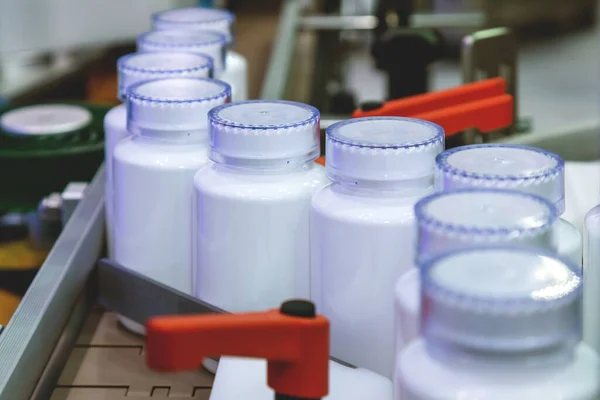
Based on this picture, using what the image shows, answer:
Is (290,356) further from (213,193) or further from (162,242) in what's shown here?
(162,242)

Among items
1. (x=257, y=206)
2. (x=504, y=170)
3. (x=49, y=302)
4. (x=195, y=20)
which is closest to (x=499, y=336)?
(x=504, y=170)

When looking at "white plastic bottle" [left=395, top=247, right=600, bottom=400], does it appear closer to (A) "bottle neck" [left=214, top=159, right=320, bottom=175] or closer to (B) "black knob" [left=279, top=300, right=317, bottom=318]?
(B) "black knob" [left=279, top=300, right=317, bottom=318]

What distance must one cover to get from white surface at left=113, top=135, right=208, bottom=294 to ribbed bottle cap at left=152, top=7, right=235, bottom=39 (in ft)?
1.23

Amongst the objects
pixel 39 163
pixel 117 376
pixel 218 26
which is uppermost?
pixel 218 26

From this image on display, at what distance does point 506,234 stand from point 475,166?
131 mm

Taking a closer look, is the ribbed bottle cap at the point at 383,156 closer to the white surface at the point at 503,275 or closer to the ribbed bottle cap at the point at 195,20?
the white surface at the point at 503,275

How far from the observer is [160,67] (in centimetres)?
108

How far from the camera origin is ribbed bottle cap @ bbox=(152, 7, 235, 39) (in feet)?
4.31

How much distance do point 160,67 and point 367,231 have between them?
45 centimetres

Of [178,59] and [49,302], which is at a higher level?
[178,59]

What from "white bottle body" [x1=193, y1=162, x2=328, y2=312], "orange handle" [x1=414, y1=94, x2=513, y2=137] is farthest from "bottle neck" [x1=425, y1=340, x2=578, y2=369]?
"orange handle" [x1=414, y1=94, x2=513, y2=137]

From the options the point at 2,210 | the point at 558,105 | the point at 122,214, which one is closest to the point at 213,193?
the point at 122,214

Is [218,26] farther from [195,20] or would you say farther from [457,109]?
[457,109]

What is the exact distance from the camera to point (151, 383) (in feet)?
2.96
